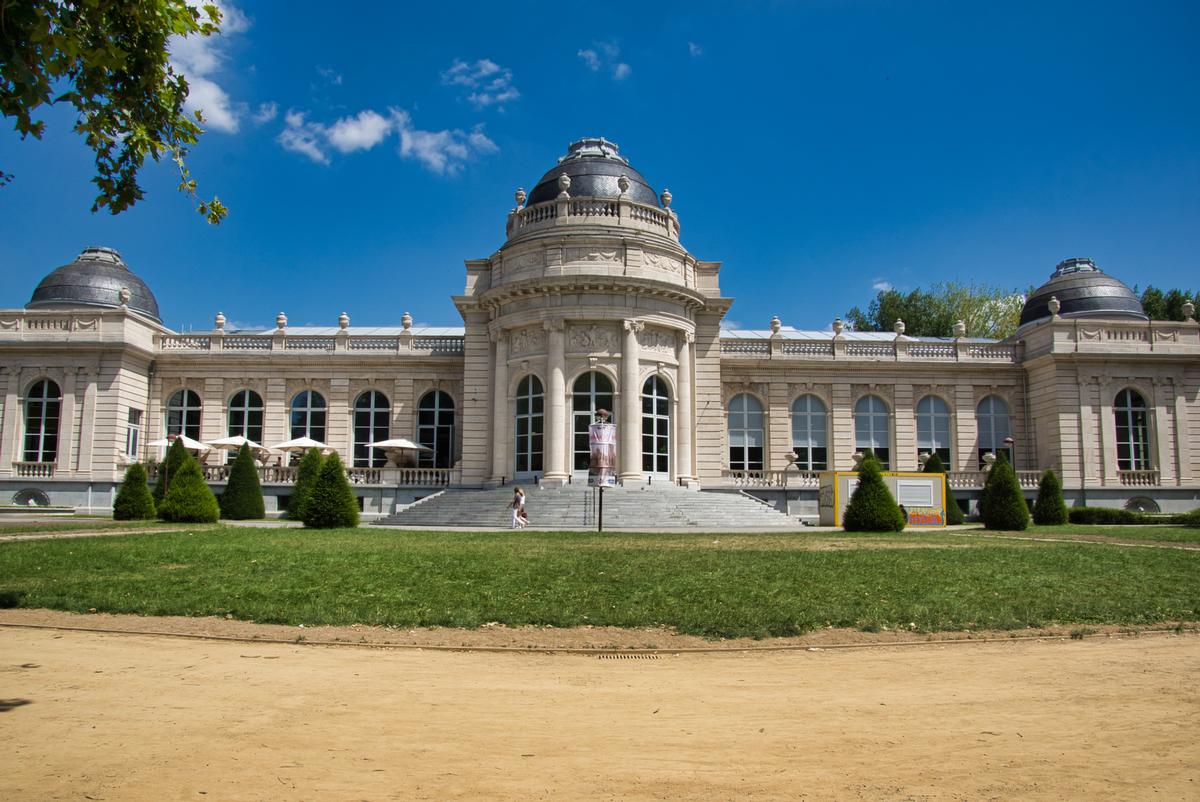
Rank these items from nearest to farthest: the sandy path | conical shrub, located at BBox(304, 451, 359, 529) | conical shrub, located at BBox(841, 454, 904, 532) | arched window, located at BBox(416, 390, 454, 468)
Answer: the sandy path < conical shrub, located at BBox(841, 454, 904, 532) < conical shrub, located at BBox(304, 451, 359, 529) < arched window, located at BBox(416, 390, 454, 468)

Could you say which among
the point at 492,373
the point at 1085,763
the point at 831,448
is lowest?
the point at 1085,763

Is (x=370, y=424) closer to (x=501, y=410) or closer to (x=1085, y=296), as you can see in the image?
(x=501, y=410)

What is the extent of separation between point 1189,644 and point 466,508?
22396mm

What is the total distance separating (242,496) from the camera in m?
29.1

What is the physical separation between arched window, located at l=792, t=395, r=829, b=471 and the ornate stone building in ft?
0.33

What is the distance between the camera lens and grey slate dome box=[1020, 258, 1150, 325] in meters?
40.0

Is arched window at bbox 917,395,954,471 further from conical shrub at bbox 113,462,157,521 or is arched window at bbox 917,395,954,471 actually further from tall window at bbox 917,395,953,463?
conical shrub at bbox 113,462,157,521

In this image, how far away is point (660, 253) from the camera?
32.8 meters

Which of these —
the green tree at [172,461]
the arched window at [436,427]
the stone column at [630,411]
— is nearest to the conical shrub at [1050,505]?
the stone column at [630,411]

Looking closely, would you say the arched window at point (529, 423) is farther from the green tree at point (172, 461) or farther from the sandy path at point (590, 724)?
the sandy path at point (590, 724)

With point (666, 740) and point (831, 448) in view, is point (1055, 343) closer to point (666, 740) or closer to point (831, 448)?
point (831, 448)

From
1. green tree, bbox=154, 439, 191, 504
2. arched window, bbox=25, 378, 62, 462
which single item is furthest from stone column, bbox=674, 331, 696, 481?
arched window, bbox=25, 378, 62, 462

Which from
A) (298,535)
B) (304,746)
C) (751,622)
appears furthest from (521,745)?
(298,535)

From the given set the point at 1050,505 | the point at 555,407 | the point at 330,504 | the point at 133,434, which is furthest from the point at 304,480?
the point at 1050,505
